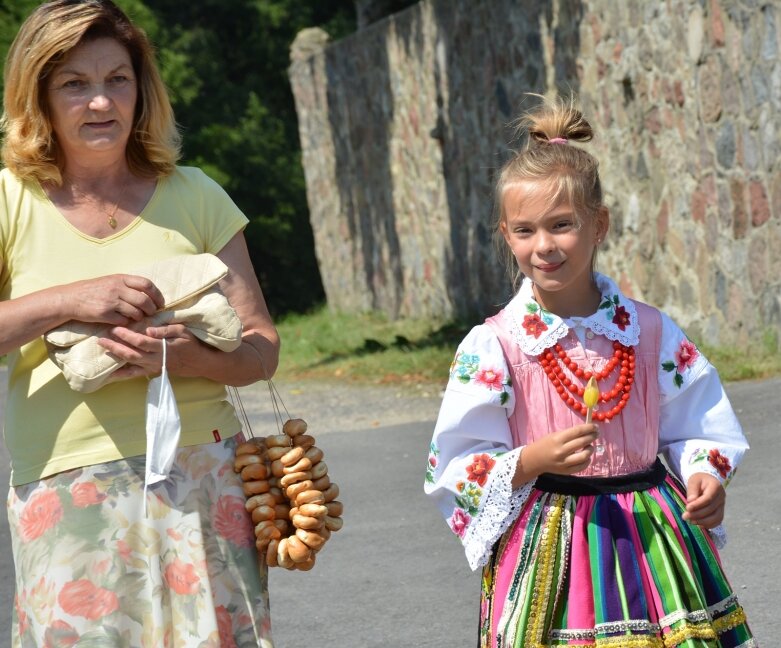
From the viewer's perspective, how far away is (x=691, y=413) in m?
3.31

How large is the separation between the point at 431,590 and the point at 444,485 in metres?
2.28

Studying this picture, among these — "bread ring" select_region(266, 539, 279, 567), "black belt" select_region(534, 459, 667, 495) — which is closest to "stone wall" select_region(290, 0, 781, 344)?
"black belt" select_region(534, 459, 667, 495)

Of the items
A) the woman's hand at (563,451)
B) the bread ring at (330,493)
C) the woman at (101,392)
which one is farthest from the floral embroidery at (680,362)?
the woman at (101,392)

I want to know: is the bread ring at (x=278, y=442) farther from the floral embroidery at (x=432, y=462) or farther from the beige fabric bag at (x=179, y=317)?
the floral embroidery at (x=432, y=462)

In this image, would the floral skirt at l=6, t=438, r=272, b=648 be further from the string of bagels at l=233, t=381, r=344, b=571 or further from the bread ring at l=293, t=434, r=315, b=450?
the bread ring at l=293, t=434, r=315, b=450

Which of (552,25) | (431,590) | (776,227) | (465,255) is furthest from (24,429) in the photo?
(465,255)

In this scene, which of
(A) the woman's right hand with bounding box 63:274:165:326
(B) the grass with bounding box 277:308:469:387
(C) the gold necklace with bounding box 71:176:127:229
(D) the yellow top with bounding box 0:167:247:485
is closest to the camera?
(A) the woman's right hand with bounding box 63:274:165:326

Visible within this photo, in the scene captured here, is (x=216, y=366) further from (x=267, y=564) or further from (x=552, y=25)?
(x=552, y=25)

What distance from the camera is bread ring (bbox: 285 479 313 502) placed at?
3.02 metres

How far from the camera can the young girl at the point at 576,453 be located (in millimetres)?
3053

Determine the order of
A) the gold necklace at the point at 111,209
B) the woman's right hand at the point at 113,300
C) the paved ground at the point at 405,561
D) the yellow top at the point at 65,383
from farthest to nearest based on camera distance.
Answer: the paved ground at the point at 405,561 < the gold necklace at the point at 111,209 < the yellow top at the point at 65,383 < the woman's right hand at the point at 113,300

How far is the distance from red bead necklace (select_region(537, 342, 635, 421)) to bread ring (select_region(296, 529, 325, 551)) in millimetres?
643

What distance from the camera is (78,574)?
296 cm

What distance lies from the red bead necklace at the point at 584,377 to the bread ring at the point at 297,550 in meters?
0.68
